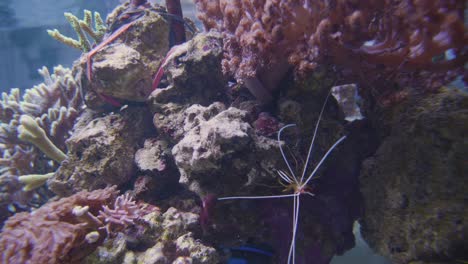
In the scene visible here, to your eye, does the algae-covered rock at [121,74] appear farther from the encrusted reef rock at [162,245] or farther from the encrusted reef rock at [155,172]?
the encrusted reef rock at [162,245]

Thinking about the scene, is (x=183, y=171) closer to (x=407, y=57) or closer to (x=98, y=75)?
(x=98, y=75)

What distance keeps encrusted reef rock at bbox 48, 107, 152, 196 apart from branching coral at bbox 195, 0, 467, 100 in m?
1.76

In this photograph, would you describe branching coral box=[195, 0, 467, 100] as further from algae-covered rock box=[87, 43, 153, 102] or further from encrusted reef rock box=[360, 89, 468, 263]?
algae-covered rock box=[87, 43, 153, 102]

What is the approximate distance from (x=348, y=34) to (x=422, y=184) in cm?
145

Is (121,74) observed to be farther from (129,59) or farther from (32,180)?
(32,180)

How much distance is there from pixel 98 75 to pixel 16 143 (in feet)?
9.25

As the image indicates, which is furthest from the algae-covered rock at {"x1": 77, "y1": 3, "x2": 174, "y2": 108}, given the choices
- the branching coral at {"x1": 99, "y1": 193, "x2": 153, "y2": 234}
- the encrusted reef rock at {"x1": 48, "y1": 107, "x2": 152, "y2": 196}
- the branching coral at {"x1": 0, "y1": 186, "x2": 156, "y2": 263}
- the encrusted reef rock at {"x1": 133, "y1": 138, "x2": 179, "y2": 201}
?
the branching coral at {"x1": 99, "y1": 193, "x2": 153, "y2": 234}

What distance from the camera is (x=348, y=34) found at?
90.2 inches

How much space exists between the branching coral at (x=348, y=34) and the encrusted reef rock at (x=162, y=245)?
5.51 feet

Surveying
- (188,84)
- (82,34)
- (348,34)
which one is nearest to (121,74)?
(188,84)

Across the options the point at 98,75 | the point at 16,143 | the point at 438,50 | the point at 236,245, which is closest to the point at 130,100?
the point at 98,75

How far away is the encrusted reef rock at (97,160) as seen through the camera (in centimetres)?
316

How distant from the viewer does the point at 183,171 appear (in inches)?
101

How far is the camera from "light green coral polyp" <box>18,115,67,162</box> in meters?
3.70
